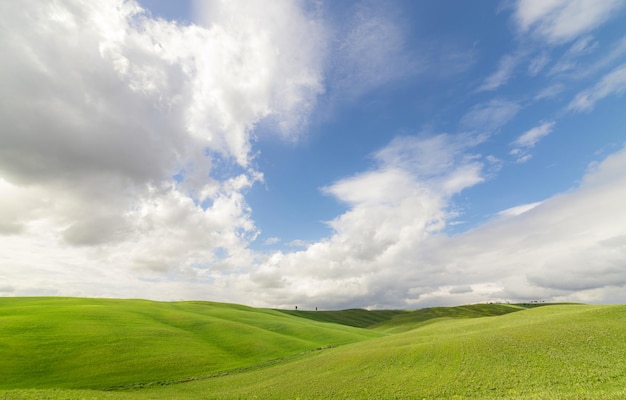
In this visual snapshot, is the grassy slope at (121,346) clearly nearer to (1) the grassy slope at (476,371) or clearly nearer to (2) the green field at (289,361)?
(2) the green field at (289,361)

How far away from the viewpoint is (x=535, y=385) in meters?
29.9

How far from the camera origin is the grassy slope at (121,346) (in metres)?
47.6

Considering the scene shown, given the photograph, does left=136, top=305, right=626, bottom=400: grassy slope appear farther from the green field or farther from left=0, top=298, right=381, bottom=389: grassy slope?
left=0, top=298, right=381, bottom=389: grassy slope

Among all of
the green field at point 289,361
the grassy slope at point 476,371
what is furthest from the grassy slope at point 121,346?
the grassy slope at point 476,371

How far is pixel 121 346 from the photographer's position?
5778cm

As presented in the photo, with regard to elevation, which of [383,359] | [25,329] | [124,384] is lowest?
[124,384]

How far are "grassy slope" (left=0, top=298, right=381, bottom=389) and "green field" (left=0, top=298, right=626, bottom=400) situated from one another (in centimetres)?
22

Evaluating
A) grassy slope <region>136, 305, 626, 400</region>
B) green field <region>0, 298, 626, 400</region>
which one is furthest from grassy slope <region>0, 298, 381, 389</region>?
grassy slope <region>136, 305, 626, 400</region>

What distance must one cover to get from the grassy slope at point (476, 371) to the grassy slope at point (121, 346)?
30.5 feet

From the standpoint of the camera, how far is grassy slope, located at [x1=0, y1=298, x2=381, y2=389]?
47.6 meters

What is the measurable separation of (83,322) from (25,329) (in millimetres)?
9589

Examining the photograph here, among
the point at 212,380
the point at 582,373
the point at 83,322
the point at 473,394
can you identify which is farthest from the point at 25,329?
the point at 582,373

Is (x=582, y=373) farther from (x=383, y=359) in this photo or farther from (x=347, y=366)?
(x=347, y=366)

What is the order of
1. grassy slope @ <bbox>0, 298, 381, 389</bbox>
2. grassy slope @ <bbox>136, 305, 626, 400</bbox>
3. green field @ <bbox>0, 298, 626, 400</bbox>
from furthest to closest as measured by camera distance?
grassy slope @ <bbox>0, 298, 381, 389</bbox>
green field @ <bbox>0, 298, 626, 400</bbox>
grassy slope @ <bbox>136, 305, 626, 400</bbox>
